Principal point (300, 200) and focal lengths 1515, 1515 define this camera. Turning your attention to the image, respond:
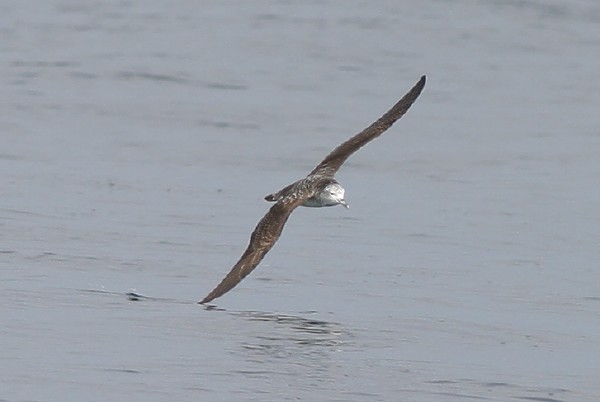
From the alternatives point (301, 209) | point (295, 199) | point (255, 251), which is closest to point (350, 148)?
point (295, 199)

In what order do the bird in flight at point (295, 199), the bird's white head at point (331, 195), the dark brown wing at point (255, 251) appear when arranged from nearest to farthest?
1. the dark brown wing at point (255, 251)
2. the bird in flight at point (295, 199)
3. the bird's white head at point (331, 195)

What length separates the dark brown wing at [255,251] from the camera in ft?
31.2

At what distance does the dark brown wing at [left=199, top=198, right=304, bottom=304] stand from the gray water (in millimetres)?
326

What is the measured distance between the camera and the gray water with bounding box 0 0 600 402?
9062 millimetres

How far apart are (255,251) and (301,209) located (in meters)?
4.67

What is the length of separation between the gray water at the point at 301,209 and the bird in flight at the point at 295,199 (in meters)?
0.42

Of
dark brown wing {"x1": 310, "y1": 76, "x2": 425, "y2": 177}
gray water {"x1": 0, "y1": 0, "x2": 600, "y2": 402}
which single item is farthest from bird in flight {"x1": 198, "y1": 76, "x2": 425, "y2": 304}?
gray water {"x1": 0, "y1": 0, "x2": 600, "y2": 402}

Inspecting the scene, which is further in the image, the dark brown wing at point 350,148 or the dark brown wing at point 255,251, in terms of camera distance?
the dark brown wing at point 350,148

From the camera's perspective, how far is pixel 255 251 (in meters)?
9.67

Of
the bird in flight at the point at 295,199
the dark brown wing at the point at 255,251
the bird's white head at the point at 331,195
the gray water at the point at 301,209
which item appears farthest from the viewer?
the bird's white head at the point at 331,195

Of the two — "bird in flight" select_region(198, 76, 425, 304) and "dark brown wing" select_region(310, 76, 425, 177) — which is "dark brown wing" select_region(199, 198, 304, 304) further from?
"dark brown wing" select_region(310, 76, 425, 177)

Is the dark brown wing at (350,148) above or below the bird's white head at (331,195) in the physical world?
above

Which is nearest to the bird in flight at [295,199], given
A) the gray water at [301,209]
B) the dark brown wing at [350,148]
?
the dark brown wing at [350,148]

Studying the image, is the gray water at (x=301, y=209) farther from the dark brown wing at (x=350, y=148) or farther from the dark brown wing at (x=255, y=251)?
the dark brown wing at (x=350, y=148)
